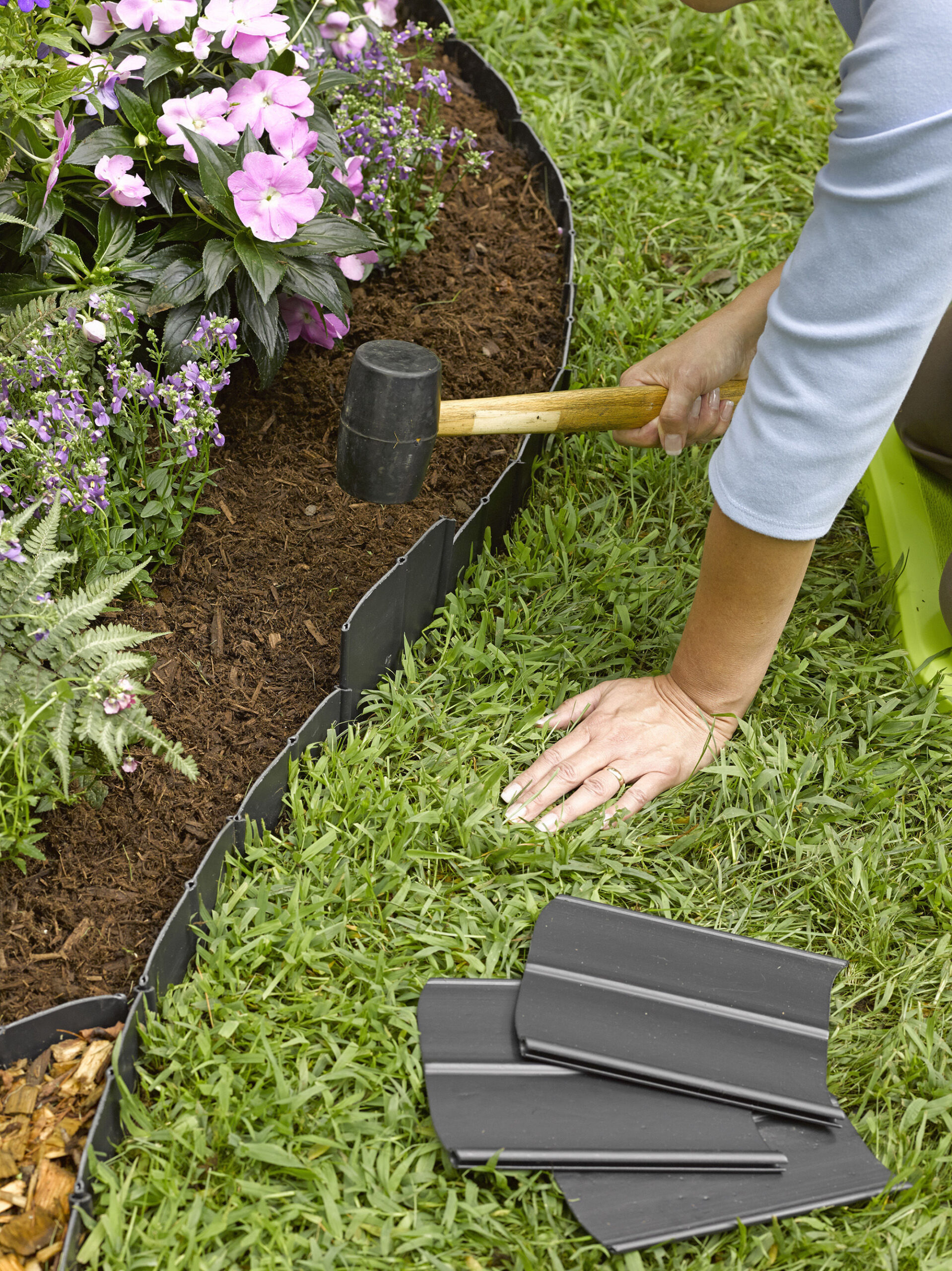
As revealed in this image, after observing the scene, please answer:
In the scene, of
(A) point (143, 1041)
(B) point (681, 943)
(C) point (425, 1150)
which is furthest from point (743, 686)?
(A) point (143, 1041)

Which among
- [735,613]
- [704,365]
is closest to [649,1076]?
[735,613]

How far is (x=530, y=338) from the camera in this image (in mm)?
2684

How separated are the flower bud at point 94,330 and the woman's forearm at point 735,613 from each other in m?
1.11

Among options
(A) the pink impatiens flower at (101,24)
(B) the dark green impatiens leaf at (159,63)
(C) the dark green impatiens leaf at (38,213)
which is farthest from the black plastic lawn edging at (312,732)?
(A) the pink impatiens flower at (101,24)

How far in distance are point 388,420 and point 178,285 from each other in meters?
0.54

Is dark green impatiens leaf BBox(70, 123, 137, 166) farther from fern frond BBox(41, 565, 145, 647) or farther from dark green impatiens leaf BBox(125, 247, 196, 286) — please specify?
fern frond BBox(41, 565, 145, 647)

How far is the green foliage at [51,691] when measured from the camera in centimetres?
156

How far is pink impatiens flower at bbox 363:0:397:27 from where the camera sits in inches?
104

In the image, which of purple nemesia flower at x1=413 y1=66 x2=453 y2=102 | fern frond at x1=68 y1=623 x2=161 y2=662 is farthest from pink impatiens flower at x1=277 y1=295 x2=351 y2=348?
fern frond at x1=68 y1=623 x2=161 y2=662

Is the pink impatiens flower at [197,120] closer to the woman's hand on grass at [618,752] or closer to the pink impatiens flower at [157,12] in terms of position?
the pink impatiens flower at [157,12]

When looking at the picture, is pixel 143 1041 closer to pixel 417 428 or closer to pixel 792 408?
pixel 417 428

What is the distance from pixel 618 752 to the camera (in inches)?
78.5

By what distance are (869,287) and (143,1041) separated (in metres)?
1.50

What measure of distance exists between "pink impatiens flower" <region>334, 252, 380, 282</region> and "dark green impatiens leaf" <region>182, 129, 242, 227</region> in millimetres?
440
